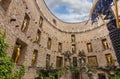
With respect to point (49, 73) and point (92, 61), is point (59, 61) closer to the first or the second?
point (49, 73)

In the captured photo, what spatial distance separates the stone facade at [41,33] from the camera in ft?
31.0

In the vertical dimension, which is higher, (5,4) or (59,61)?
(5,4)

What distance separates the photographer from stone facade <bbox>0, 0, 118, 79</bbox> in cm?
945

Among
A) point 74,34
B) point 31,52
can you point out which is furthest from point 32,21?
point 74,34

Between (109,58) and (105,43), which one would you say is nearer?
(109,58)

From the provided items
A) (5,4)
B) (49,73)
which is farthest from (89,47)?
(5,4)

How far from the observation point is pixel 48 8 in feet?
64.4

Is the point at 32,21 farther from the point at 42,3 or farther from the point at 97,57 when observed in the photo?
the point at 97,57

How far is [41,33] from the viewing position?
15.8m

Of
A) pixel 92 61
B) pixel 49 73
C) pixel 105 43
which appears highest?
pixel 105 43

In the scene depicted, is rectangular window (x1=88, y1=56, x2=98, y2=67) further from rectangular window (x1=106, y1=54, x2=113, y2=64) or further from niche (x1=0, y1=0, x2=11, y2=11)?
niche (x1=0, y1=0, x2=11, y2=11)

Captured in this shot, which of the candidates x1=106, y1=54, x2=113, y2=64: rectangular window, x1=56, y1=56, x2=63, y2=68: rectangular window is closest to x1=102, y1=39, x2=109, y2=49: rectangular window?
x1=106, y1=54, x2=113, y2=64: rectangular window

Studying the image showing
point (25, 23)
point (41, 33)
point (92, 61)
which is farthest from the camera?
point (92, 61)

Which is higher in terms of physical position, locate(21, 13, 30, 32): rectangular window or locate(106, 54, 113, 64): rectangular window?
locate(21, 13, 30, 32): rectangular window
